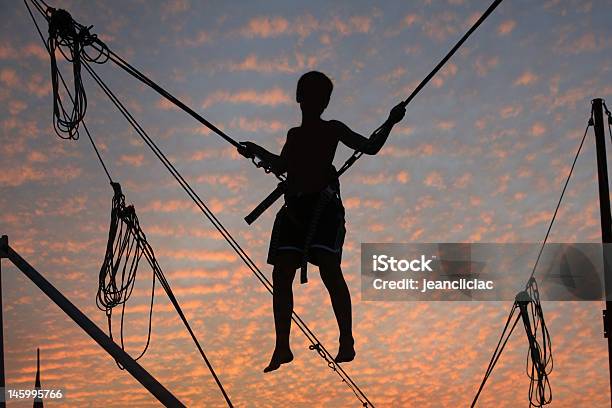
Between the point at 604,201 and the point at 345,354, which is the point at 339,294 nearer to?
the point at 345,354

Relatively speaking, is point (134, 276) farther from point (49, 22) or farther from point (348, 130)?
point (348, 130)

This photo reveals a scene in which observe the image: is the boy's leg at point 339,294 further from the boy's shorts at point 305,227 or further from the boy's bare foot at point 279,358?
the boy's bare foot at point 279,358

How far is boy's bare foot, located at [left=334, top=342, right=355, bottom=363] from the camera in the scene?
9.23 m

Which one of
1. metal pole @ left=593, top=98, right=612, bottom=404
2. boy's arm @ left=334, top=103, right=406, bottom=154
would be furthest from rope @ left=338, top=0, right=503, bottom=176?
metal pole @ left=593, top=98, right=612, bottom=404

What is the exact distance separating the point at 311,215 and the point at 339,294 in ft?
2.64

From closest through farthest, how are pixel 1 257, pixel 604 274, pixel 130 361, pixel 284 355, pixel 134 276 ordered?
pixel 284 355 → pixel 130 361 → pixel 1 257 → pixel 134 276 → pixel 604 274

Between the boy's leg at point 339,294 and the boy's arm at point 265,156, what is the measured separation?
972 millimetres

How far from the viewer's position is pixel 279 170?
9773 mm

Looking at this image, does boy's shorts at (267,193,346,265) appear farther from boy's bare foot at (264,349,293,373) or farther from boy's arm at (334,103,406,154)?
boy's bare foot at (264,349,293,373)

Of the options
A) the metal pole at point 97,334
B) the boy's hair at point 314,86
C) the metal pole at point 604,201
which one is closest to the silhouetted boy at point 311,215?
the boy's hair at point 314,86

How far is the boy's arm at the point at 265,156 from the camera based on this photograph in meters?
9.73

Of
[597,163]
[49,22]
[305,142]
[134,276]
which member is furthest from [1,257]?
[597,163]

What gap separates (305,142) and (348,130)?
467 millimetres

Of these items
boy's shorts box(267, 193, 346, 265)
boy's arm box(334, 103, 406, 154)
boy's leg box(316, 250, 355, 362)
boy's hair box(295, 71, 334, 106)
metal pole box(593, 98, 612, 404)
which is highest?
metal pole box(593, 98, 612, 404)
